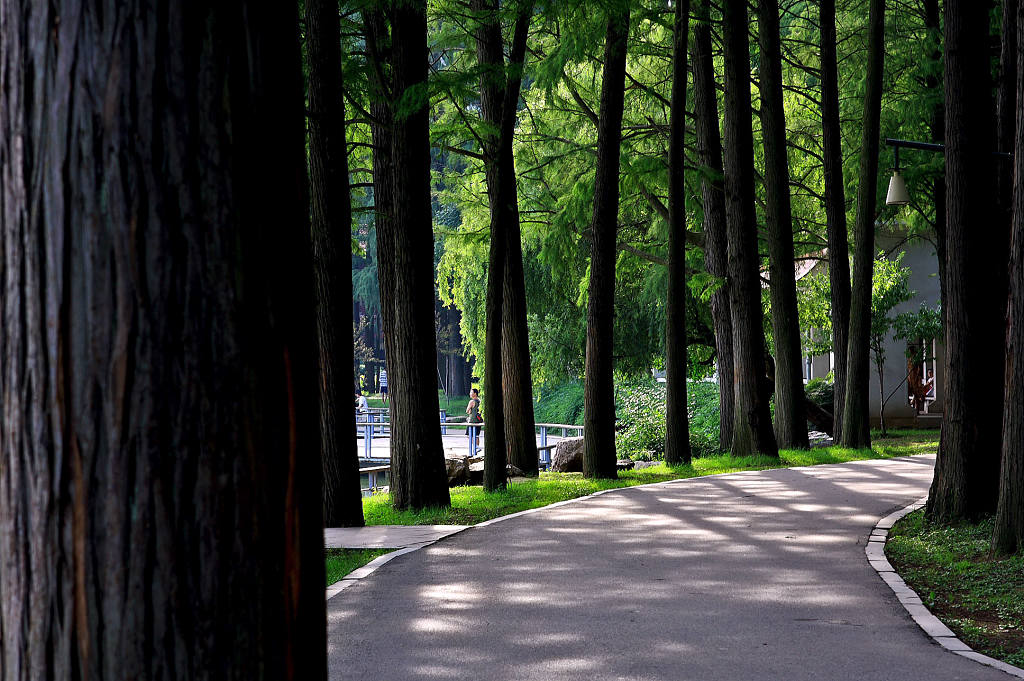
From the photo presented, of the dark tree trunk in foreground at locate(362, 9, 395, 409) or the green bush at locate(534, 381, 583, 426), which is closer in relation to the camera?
the dark tree trunk in foreground at locate(362, 9, 395, 409)

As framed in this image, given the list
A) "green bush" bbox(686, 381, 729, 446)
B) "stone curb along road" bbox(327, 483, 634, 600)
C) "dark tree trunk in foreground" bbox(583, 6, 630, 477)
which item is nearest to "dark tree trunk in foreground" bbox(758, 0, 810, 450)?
"dark tree trunk in foreground" bbox(583, 6, 630, 477)

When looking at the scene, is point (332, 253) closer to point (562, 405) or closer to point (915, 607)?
point (915, 607)

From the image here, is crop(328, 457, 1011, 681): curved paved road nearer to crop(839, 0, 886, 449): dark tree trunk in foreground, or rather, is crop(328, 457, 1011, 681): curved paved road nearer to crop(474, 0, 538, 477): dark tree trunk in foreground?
crop(474, 0, 538, 477): dark tree trunk in foreground

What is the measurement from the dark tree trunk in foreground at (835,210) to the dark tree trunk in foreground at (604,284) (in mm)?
7173

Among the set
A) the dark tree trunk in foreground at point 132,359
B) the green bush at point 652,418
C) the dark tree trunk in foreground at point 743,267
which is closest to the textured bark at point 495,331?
the dark tree trunk in foreground at point 743,267

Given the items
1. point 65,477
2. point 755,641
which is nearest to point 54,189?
point 65,477

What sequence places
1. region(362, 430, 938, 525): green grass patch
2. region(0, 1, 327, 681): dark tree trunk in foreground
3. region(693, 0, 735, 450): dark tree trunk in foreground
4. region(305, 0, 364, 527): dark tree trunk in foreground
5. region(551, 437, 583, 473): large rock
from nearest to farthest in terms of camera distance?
region(0, 1, 327, 681): dark tree trunk in foreground < region(305, 0, 364, 527): dark tree trunk in foreground < region(362, 430, 938, 525): green grass patch < region(551, 437, 583, 473): large rock < region(693, 0, 735, 450): dark tree trunk in foreground

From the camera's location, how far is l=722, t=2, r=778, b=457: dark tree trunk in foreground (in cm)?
1914

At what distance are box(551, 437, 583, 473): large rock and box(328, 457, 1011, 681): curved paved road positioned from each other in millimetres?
7962

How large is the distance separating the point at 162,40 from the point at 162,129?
0.15m

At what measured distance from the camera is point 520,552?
979 cm

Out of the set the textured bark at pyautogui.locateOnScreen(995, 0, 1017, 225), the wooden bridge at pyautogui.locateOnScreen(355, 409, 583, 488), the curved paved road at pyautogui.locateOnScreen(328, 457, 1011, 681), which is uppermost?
the textured bark at pyautogui.locateOnScreen(995, 0, 1017, 225)

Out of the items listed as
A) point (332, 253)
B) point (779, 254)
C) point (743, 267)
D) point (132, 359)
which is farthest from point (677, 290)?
point (132, 359)

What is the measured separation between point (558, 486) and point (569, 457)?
486cm
